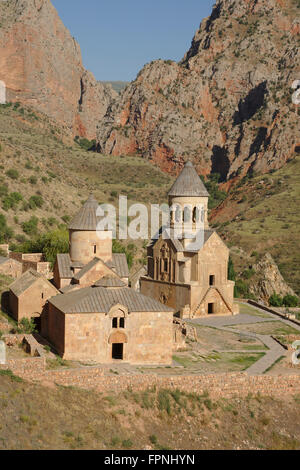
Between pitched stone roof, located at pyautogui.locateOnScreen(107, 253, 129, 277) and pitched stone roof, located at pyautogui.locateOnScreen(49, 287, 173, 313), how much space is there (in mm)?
4583

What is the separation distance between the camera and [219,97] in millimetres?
112625

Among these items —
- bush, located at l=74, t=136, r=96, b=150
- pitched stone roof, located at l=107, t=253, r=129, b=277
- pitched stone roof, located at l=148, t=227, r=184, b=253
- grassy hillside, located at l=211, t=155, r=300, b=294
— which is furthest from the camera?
bush, located at l=74, t=136, r=96, b=150

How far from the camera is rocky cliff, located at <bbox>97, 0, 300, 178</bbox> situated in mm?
102625

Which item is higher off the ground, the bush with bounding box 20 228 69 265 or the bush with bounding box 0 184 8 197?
the bush with bounding box 0 184 8 197

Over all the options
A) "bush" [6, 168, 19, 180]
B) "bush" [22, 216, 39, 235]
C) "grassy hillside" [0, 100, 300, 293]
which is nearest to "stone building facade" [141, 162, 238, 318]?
"grassy hillside" [0, 100, 300, 293]

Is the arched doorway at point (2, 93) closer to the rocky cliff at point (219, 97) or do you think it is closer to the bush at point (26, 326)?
the rocky cliff at point (219, 97)

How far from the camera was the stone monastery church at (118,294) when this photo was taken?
25422mm

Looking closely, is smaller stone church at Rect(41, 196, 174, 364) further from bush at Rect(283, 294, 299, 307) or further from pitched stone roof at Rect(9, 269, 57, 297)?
bush at Rect(283, 294, 299, 307)

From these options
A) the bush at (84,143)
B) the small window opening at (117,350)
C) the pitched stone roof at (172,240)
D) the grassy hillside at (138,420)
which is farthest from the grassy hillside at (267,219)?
the bush at (84,143)

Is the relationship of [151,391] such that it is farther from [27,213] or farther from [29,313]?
[27,213]

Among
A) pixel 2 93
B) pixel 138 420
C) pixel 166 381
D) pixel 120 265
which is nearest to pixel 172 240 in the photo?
pixel 120 265

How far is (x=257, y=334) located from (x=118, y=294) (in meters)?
9.55

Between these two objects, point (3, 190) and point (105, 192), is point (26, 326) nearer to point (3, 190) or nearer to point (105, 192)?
point (3, 190)
